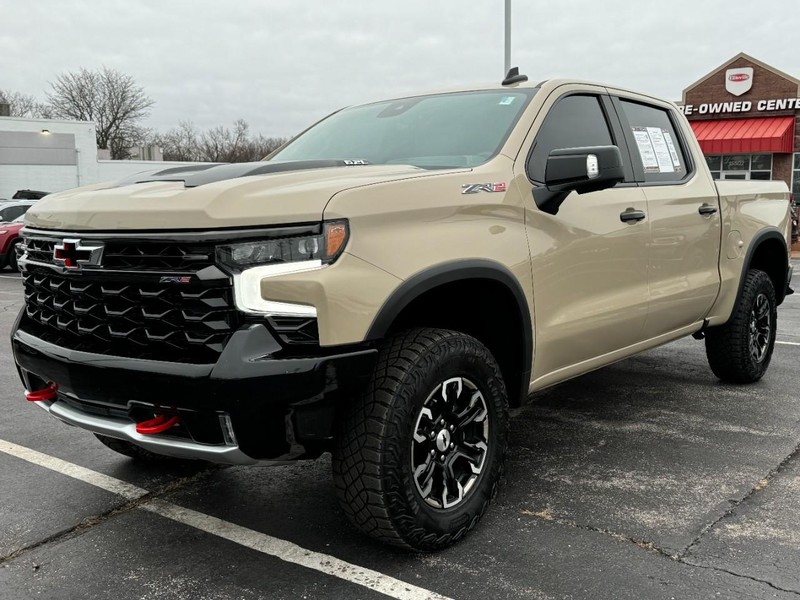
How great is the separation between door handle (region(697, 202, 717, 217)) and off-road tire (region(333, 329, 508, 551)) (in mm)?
2310

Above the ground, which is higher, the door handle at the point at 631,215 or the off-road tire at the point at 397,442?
the door handle at the point at 631,215

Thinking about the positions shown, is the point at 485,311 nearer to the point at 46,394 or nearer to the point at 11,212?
the point at 46,394

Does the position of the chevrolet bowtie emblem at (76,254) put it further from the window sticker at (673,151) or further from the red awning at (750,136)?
the red awning at (750,136)

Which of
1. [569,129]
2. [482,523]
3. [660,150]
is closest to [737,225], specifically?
[660,150]

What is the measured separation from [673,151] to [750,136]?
958 inches

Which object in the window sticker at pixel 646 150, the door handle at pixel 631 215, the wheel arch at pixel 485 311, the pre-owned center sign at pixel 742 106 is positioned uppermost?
the pre-owned center sign at pixel 742 106

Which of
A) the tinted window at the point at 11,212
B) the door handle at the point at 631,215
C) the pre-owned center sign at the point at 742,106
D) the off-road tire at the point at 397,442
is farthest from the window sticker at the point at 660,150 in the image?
the pre-owned center sign at the point at 742,106

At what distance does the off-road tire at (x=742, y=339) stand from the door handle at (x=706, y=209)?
780 mm

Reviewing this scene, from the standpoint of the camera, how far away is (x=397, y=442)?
2.74 m

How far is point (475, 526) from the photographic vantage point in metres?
3.22

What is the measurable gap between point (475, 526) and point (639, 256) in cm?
174

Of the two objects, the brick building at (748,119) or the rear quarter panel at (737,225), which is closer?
the rear quarter panel at (737,225)

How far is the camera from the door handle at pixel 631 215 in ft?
13.0

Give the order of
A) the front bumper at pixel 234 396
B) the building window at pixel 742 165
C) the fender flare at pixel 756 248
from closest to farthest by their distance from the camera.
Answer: the front bumper at pixel 234 396
the fender flare at pixel 756 248
the building window at pixel 742 165
